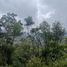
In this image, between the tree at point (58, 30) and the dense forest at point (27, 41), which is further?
the tree at point (58, 30)

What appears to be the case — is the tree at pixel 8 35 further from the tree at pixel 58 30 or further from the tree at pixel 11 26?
the tree at pixel 58 30

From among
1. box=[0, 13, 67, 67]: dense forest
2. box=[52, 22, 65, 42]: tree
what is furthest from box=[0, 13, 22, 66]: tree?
box=[52, 22, 65, 42]: tree

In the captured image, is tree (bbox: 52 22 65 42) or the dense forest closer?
the dense forest

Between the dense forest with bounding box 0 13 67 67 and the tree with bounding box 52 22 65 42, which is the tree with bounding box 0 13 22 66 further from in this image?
the tree with bounding box 52 22 65 42

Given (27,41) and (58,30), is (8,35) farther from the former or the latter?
(58,30)

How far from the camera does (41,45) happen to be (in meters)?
39.8

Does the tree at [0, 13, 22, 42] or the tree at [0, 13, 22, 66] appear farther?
the tree at [0, 13, 22, 42]

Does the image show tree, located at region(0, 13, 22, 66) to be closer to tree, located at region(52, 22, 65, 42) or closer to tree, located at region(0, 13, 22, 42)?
tree, located at region(0, 13, 22, 42)

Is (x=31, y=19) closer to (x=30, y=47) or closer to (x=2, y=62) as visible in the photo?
(x=30, y=47)

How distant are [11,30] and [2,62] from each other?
12.4 meters

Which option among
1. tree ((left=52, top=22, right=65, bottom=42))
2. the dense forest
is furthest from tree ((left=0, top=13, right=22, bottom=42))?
tree ((left=52, top=22, right=65, bottom=42))

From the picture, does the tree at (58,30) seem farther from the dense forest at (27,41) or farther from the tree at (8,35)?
the tree at (8,35)

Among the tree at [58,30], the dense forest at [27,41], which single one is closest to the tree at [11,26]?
the dense forest at [27,41]

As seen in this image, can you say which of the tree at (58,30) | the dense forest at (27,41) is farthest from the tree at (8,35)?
the tree at (58,30)
